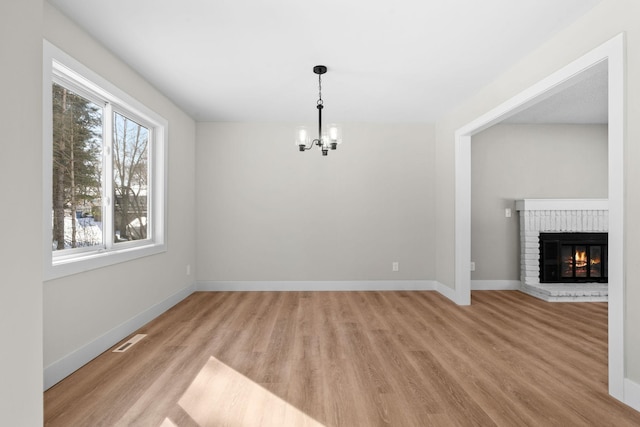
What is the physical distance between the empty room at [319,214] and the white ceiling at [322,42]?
0.08ft

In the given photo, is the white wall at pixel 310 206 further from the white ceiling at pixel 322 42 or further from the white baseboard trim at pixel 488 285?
the white ceiling at pixel 322 42

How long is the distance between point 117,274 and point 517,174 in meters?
5.49

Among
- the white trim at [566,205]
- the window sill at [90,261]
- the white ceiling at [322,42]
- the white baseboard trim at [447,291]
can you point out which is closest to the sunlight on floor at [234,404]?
the window sill at [90,261]

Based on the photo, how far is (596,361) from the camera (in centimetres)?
259

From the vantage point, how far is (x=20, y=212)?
102 cm

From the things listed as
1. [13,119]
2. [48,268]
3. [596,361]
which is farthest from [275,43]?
[596,361]

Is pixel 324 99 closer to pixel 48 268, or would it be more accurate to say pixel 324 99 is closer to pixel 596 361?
pixel 48 268

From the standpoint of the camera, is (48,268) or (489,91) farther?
(489,91)

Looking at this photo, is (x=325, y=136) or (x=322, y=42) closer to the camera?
(x=322, y=42)

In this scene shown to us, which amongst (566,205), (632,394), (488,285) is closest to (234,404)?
(632,394)

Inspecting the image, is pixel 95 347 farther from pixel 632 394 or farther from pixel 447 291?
pixel 447 291

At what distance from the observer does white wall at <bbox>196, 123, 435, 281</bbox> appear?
16.4ft

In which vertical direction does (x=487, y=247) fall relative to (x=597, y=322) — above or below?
above

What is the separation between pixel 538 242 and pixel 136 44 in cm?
561
